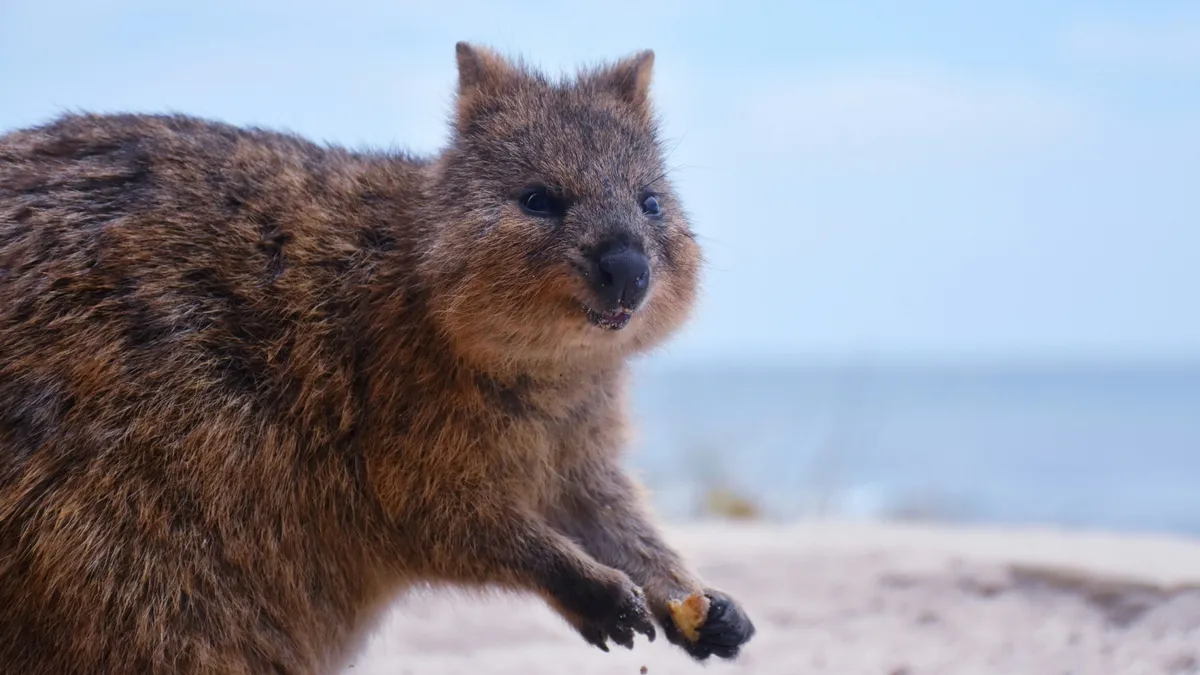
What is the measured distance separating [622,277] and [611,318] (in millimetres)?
167

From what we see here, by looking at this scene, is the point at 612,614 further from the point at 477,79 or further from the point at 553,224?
the point at 477,79

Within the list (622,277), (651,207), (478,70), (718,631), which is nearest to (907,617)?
(718,631)

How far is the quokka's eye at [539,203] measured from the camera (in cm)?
451

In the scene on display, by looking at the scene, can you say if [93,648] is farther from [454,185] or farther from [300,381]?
[454,185]

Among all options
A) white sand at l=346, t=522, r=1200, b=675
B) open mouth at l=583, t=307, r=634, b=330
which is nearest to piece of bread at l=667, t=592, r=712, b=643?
white sand at l=346, t=522, r=1200, b=675

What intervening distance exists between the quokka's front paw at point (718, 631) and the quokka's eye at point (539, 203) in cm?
161

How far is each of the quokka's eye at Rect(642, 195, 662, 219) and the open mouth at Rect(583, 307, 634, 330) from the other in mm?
650

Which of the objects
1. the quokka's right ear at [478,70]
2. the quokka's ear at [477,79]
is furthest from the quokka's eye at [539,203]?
the quokka's right ear at [478,70]

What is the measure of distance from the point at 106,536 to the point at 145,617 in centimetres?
30

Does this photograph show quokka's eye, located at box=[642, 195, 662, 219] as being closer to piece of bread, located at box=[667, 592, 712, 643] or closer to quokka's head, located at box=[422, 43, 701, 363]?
quokka's head, located at box=[422, 43, 701, 363]

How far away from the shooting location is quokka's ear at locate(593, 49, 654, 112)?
17.0 ft

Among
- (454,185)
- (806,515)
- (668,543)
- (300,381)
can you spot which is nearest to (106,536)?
(300,381)

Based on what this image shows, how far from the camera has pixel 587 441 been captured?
4906 mm

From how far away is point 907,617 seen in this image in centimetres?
610
